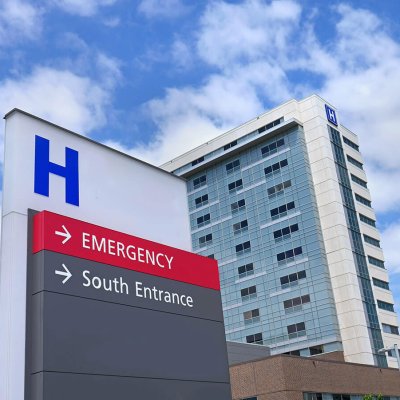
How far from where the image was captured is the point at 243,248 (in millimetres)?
80625

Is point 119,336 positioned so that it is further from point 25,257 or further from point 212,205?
point 212,205

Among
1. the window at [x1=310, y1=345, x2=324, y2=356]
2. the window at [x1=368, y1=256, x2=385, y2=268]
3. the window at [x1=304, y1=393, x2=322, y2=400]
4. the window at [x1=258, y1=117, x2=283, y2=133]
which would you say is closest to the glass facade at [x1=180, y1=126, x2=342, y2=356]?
the window at [x1=310, y1=345, x2=324, y2=356]

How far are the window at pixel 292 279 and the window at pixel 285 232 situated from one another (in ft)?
16.8

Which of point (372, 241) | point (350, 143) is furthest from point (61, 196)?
point (350, 143)

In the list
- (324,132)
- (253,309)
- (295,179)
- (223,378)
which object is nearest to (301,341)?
(253,309)

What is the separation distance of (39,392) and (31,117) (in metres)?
6.85

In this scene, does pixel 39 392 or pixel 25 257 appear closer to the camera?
pixel 39 392

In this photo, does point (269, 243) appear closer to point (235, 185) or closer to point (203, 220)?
point (235, 185)

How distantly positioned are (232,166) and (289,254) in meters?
17.3

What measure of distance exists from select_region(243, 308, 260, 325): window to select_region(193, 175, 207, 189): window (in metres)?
21.2

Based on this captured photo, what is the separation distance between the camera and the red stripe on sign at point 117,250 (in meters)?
14.1

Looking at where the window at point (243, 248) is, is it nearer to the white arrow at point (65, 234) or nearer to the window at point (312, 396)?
the window at point (312, 396)

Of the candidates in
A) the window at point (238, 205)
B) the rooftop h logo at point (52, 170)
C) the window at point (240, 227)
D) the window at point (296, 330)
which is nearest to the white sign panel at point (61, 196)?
the rooftop h logo at point (52, 170)

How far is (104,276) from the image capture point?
48.5 feet
